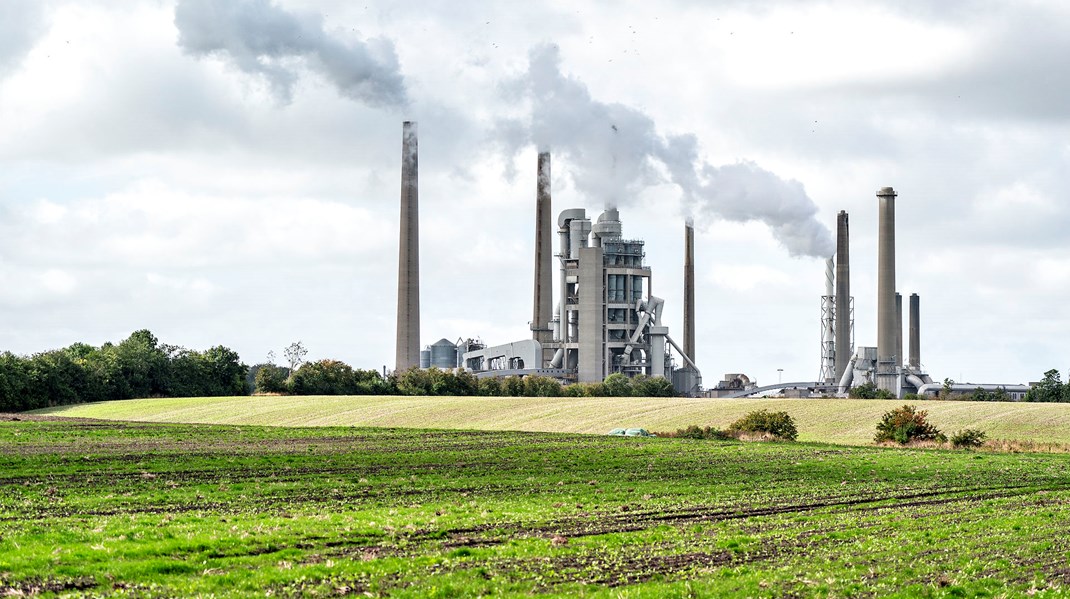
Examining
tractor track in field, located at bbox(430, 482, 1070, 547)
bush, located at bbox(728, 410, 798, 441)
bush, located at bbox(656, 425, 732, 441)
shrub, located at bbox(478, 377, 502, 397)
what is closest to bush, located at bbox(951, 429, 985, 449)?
bush, located at bbox(728, 410, 798, 441)

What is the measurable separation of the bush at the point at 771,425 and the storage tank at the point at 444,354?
411ft

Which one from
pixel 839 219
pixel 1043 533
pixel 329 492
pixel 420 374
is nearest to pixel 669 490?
pixel 329 492

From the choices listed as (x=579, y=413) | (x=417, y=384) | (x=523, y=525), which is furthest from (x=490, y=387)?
(x=523, y=525)

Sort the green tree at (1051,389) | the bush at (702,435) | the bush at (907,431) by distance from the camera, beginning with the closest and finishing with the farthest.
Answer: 1. the bush at (907,431)
2. the bush at (702,435)
3. the green tree at (1051,389)

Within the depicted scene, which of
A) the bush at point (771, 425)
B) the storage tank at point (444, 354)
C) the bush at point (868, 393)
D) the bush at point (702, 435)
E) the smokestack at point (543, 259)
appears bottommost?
the bush at point (702, 435)

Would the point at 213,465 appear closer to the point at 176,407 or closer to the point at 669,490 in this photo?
the point at 669,490

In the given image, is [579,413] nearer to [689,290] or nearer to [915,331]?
[689,290]

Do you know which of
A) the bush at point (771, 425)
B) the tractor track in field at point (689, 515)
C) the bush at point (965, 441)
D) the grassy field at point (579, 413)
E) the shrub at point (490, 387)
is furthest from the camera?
the shrub at point (490, 387)

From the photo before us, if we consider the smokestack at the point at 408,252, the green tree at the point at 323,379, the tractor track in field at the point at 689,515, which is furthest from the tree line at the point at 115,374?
the tractor track in field at the point at 689,515

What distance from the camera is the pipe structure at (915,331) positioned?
188 metres

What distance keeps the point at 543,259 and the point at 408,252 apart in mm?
31138

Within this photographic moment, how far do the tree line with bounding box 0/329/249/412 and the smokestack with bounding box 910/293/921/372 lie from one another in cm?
9436

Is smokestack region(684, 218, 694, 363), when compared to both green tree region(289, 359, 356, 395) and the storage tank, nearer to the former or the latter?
the storage tank

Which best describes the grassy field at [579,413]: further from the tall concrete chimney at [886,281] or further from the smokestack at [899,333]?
the smokestack at [899,333]
